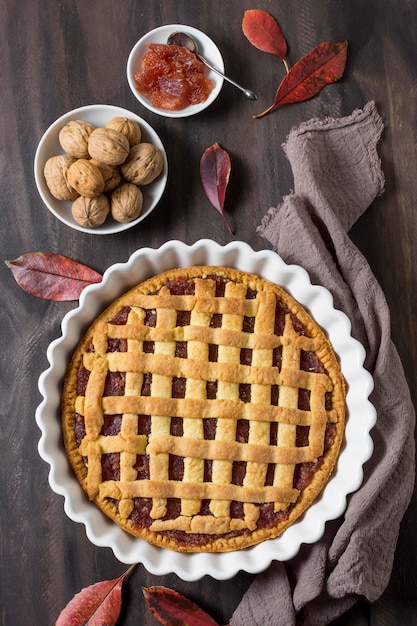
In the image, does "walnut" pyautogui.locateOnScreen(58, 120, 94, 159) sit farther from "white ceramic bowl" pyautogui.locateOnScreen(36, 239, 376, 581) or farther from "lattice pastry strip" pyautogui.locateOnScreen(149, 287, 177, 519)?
"lattice pastry strip" pyautogui.locateOnScreen(149, 287, 177, 519)

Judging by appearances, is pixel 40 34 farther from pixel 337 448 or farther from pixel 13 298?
pixel 337 448

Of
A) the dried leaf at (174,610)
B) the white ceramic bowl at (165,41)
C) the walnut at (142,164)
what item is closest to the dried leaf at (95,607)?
the dried leaf at (174,610)

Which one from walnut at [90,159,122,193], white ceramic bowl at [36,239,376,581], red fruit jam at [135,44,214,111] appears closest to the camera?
white ceramic bowl at [36,239,376,581]

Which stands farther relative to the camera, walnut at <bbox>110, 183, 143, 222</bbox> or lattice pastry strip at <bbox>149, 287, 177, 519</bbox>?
walnut at <bbox>110, 183, 143, 222</bbox>

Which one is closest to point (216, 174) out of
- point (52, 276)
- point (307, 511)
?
point (52, 276)

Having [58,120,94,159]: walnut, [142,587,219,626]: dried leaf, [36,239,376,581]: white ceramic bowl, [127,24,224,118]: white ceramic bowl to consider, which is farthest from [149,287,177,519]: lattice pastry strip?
[127,24,224,118]: white ceramic bowl

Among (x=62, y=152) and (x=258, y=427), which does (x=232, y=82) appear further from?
(x=258, y=427)
